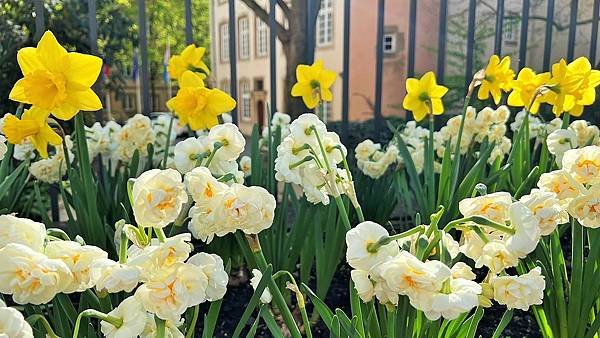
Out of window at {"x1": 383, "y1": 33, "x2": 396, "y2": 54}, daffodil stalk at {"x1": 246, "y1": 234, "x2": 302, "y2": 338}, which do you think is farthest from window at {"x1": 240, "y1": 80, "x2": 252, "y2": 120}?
daffodil stalk at {"x1": 246, "y1": 234, "x2": 302, "y2": 338}

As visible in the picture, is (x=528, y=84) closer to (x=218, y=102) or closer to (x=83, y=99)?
(x=218, y=102)

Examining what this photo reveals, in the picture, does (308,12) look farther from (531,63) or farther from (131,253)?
(531,63)

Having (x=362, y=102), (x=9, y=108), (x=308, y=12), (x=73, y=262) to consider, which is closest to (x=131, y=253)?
(x=73, y=262)

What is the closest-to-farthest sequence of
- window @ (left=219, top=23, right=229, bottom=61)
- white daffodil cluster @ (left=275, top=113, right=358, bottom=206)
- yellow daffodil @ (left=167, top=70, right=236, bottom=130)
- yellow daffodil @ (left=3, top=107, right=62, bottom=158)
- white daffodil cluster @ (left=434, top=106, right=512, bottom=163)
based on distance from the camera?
white daffodil cluster @ (left=275, top=113, right=358, bottom=206), yellow daffodil @ (left=3, top=107, right=62, bottom=158), yellow daffodil @ (left=167, top=70, right=236, bottom=130), white daffodil cluster @ (left=434, top=106, right=512, bottom=163), window @ (left=219, top=23, right=229, bottom=61)

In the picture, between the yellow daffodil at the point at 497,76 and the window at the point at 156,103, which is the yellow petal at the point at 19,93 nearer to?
the yellow daffodil at the point at 497,76

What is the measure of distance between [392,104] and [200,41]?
1142cm

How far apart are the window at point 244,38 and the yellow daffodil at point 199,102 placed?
1356 cm

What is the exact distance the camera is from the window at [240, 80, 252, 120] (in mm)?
14949

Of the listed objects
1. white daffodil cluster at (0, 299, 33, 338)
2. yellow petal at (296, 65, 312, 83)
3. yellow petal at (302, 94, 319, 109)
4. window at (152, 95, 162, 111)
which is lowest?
window at (152, 95, 162, 111)

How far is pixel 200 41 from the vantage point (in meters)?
17.4

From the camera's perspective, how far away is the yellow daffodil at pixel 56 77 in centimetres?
70

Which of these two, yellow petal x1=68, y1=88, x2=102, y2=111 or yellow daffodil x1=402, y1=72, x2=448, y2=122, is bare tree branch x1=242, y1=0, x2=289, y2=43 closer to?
yellow daffodil x1=402, y1=72, x2=448, y2=122

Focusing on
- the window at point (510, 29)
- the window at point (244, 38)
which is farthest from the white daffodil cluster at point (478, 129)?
the window at point (244, 38)

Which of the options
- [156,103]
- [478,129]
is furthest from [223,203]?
[156,103]
